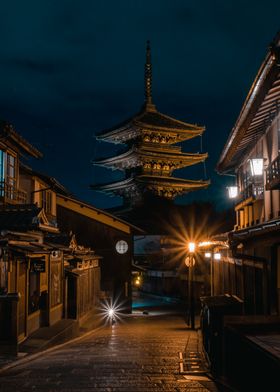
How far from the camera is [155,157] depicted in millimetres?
53562

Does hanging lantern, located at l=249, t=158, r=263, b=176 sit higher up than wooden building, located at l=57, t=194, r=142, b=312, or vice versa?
hanging lantern, located at l=249, t=158, r=263, b=176

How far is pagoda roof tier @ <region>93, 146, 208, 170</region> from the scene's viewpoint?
5257 cm

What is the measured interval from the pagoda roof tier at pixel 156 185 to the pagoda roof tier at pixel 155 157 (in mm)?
2082

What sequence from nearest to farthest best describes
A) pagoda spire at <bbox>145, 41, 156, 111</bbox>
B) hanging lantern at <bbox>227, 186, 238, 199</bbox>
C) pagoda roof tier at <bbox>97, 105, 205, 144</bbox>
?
hanging lantern at <bbox>227, 186, 238, 199</bbox>, pagoda roof tier at <bbox>97, 105, 205, 144</bbox>, pagoda spire at <bbox>145, 41, 156, 111</bbox>

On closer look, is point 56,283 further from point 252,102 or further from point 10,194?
point 252,102

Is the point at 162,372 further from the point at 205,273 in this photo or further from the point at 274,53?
the point at 205,273

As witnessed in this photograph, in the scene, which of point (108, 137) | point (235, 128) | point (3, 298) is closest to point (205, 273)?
point (108, 137)

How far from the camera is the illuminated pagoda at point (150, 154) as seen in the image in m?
53.0

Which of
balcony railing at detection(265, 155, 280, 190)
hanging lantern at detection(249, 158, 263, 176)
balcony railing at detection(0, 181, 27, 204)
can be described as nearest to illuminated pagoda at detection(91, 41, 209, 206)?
balcony railing at detection(0, 181, 27, 204)

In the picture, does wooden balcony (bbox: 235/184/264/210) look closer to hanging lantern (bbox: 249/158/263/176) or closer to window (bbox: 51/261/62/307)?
hanging lantern (bbox: 249/158/263/176)

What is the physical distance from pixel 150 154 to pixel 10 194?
3324cm

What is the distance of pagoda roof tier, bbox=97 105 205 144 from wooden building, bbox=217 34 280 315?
101 feet

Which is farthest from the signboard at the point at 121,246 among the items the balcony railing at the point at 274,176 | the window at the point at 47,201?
the balcony railing at the point at 274,176

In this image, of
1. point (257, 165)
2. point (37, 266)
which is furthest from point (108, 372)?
point (257, 165)
